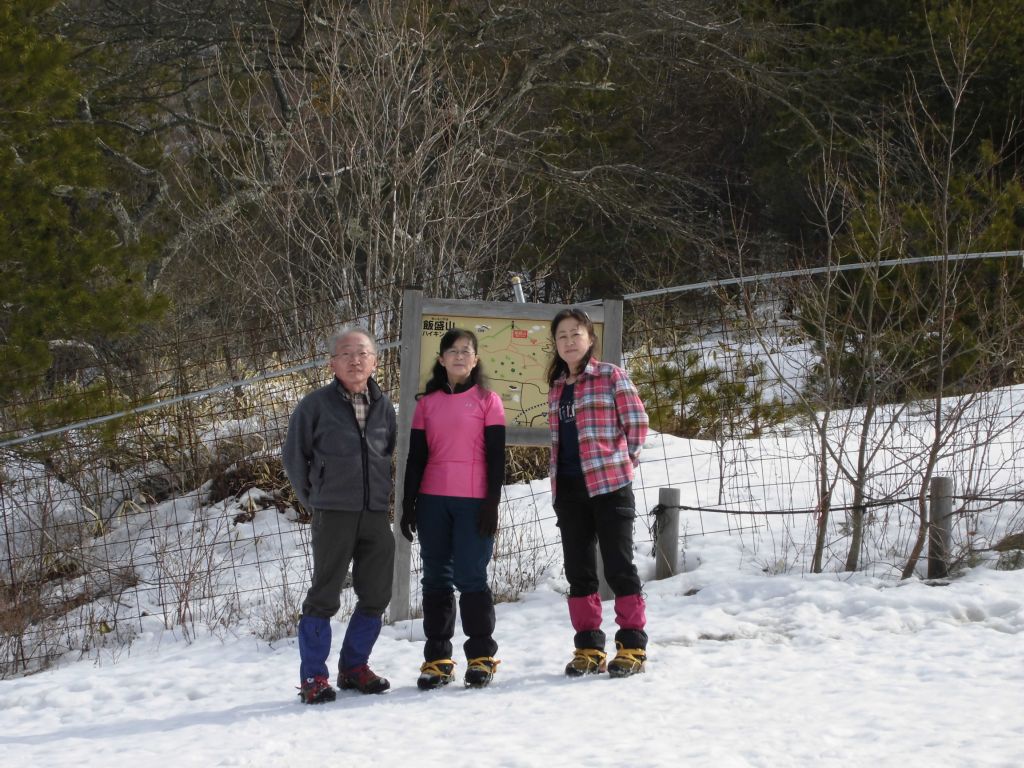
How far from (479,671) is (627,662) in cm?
58

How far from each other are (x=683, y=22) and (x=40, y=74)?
6.28 metres

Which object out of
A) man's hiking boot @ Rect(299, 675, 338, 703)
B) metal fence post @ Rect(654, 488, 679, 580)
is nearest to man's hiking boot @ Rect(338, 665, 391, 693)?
man's hiking boot @ Rect(299, 675, 338, 703)

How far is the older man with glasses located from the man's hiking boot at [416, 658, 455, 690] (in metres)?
0.15

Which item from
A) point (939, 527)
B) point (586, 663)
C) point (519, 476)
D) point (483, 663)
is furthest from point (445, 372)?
point (519, 476)

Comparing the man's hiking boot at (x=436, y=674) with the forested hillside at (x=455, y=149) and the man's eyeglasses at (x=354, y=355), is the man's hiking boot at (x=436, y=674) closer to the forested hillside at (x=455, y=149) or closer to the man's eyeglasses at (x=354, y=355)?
the man's eyeglasses at (x=354, y=355)

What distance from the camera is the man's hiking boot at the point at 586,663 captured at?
4383 millimetres

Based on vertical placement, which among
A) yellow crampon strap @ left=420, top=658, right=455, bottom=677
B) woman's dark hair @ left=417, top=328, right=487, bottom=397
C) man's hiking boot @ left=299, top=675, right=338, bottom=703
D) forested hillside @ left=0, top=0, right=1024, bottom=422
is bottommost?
man's hiking boot @ left=299, top=675, right=338, bottom=703

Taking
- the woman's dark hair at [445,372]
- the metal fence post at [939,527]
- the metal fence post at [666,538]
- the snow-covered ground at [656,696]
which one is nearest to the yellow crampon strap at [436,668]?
the snow-covered ground at [656,696]

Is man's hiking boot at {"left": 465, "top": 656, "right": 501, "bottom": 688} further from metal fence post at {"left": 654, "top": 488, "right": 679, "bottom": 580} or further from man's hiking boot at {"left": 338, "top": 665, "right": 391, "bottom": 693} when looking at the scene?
metal fence post at {"left": 654, "top": 488, "right": 679, "bottom": 580}

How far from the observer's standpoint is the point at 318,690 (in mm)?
4234

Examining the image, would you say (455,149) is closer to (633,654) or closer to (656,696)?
(633,654)

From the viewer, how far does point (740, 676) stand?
4.24 m

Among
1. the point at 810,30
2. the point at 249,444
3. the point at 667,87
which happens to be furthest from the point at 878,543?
the point at 667,87

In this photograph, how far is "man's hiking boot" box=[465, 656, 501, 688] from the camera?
4.32 meters
